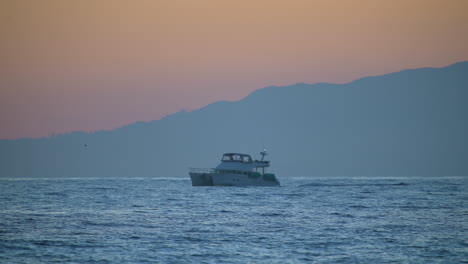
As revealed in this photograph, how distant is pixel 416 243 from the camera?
36.9 m

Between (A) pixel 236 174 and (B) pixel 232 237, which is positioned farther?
(A) pixel 236 174

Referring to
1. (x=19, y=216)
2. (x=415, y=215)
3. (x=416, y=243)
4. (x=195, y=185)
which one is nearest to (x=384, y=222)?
(x=415, y=215)

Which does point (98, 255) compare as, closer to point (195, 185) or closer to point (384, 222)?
point (384, 222)

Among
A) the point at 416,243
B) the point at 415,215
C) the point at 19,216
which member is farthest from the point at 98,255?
the point at 415,215

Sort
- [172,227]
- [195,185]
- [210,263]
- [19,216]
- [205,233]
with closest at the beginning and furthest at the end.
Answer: [210,263], [205,233], [172,227], [19,216], [195,185]

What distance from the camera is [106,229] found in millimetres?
43719

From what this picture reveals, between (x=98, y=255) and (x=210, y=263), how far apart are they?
6.21 m

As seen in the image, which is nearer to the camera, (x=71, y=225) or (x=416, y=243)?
(x=416, y=243)

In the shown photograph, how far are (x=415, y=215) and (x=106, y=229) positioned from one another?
29.4 metres

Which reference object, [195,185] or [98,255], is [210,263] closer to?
[98,255]

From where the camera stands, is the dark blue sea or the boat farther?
the boat

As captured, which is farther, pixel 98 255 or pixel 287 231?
pixel 287 231

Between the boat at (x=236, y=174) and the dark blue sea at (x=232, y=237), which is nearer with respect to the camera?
the dark blue sea at (x=232, y=237)

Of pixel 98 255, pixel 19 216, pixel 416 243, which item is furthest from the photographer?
pixel 19 216
